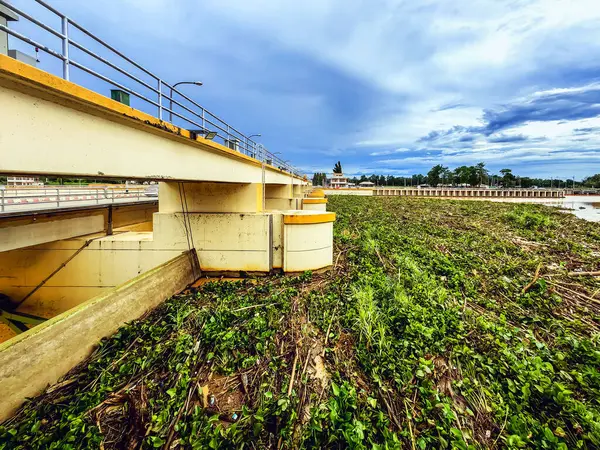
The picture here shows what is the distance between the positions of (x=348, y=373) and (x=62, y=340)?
5.36 meters

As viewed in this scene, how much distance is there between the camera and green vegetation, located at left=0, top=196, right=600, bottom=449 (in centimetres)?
385

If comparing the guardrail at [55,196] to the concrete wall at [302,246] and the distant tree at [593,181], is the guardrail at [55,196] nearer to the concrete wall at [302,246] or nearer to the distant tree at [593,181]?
the concrete wall at [302,246]

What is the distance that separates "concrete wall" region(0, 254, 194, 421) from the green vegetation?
0.94 ft

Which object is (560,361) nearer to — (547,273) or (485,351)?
(485,351)

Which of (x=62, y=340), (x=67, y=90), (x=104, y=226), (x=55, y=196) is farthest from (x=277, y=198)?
(x=67, y=90)

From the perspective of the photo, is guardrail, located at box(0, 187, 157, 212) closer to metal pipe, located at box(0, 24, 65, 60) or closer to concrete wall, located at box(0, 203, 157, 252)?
concrete wall, located at box(0, 203, 157, 252)

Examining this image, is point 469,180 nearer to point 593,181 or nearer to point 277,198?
point 593,181

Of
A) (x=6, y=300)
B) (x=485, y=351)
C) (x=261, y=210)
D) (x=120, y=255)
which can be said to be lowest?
(x=6, y=300)

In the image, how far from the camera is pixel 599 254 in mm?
11750

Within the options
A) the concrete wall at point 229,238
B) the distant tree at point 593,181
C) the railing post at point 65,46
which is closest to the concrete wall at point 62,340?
Answer: the concrete wall at point 229,238

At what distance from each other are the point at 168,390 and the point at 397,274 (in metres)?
6.85

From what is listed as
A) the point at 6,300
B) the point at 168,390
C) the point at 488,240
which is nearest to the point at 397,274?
the point at 168,390

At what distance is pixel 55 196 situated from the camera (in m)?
11.5

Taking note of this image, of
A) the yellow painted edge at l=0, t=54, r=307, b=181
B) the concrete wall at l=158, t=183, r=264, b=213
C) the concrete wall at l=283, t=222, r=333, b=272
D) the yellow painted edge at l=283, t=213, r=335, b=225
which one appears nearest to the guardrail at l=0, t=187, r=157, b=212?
the concrete wall at l=158, t=183, r=264, b=213
